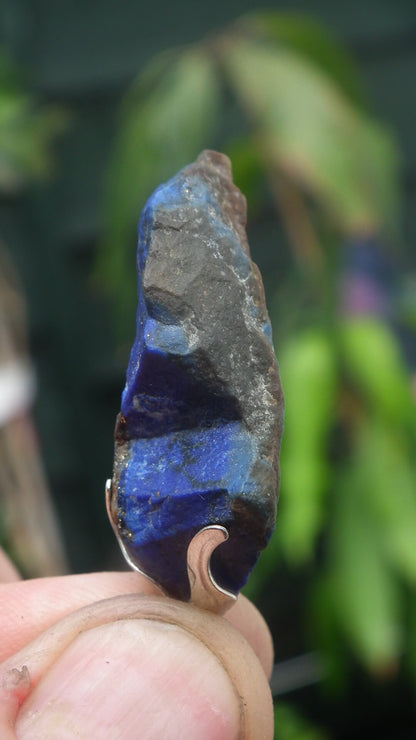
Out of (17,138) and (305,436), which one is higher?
(17,138)

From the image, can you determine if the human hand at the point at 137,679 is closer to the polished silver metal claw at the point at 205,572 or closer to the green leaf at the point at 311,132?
the polished silver metal claw at the point at 205,572

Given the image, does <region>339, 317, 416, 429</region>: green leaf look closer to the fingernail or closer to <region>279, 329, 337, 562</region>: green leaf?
<region>279, 329, 337, 562</region>: green leaf

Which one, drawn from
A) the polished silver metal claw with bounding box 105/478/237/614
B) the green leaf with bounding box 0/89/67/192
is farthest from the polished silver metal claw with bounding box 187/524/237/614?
the green leaf with bounding box 0/89/67/192

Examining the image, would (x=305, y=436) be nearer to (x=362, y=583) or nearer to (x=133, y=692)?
(x=362, y=583)

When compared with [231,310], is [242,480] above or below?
below

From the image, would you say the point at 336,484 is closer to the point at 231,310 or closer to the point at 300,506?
the point at 300,506

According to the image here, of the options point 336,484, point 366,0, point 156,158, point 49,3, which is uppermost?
point 49,3

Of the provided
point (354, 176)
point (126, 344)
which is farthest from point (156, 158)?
point (126, 344)

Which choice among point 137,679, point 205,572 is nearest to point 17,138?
point 205,572
